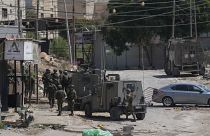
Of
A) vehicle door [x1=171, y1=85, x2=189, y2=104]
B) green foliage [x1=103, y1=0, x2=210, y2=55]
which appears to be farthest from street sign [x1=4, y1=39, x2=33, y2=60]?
green foliage [x1=103, y1=0, x2=210, y2=55]

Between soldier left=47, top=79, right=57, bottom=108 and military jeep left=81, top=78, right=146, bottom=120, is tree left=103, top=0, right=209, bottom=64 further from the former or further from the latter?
military jeep left=81, top=78, right=146, bottom=120

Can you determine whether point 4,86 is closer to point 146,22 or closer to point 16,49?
point 16,49

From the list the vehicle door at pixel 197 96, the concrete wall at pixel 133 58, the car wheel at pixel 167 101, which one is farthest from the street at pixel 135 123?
the concrete wall at pixel 133 58

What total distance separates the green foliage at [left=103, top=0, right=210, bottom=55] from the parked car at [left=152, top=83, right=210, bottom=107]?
1710 inches

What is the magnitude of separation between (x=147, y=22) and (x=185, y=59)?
22485 mm

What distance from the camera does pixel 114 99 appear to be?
28.3 metres

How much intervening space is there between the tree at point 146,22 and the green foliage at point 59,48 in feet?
24.0

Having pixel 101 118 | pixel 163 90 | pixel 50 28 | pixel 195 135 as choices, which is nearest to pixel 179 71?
pixel 50 28

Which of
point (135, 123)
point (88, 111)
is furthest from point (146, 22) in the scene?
point (135, 123)

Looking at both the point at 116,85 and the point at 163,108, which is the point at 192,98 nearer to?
the point at 163,108

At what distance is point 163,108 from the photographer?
35406mm

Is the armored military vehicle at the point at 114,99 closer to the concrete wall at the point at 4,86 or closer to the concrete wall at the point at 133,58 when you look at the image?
the concrete wall at the point at 4,86

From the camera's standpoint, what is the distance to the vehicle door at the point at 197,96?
1399 inches

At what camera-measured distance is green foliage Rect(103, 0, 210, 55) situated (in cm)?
8019
